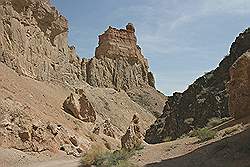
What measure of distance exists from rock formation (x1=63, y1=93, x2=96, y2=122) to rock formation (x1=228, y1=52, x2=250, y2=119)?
917 inches

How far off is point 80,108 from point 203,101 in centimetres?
1203

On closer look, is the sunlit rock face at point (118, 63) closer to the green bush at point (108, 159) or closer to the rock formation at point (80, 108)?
the rock formation at point (80, 108)

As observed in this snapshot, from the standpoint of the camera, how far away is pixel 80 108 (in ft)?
127

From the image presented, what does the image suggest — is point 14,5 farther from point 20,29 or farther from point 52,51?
point 52,51

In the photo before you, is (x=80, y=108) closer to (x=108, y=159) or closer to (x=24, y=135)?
(x=24, y=135)

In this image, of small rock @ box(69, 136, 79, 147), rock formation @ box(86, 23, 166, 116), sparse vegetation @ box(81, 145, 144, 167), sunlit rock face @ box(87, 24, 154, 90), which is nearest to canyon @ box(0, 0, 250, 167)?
small rock @ box(69, 136, 79, 147)

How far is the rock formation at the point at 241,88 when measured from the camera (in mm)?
15664

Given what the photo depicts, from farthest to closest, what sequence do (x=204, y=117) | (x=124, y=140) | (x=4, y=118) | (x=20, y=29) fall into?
1. (x=20, y=29)
2. (x=204, y=117)
3. (x=4, y=118)
4. (x=124, y=140)

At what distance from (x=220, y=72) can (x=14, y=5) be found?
71.7ft

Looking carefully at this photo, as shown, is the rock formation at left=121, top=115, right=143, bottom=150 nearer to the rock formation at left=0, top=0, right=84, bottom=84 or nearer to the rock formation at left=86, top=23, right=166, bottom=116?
the rock formation at left=0, top=0, right=84, bottom=84

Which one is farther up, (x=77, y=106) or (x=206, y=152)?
(x=77, y=106)

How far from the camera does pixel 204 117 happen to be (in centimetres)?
3697

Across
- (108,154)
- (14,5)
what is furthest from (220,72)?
(108,154)

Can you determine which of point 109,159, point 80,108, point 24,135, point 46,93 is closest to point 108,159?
point 109,159
